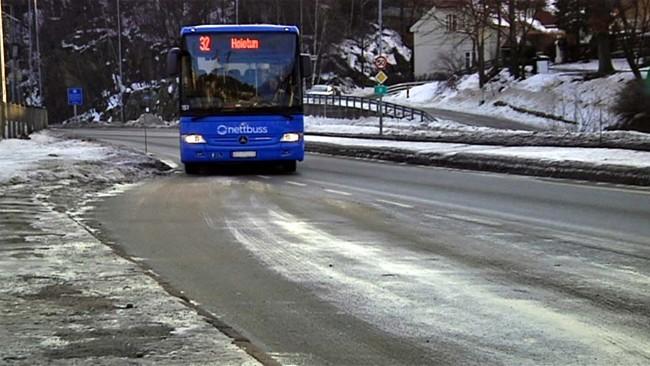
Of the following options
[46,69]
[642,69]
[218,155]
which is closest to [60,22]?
[46,69]

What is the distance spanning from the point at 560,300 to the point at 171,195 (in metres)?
9.97

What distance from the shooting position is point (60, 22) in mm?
109250

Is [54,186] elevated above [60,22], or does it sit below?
below

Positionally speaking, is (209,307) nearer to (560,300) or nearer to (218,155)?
(560,300)

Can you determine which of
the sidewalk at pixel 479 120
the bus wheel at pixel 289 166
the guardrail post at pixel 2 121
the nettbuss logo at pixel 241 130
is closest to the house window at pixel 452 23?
the sidewalk at pixel 479 120

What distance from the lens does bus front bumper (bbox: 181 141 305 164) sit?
64.5 ft

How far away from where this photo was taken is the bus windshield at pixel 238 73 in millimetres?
19266

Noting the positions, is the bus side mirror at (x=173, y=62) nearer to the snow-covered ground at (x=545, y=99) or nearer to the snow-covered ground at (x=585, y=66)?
the snow-covered ground at (x=545, y=99)

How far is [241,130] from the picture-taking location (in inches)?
774

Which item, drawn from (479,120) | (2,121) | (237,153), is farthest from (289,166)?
(479,120)

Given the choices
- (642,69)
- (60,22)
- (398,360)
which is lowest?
(398,360)

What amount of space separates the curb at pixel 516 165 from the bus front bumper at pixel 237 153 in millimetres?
4936

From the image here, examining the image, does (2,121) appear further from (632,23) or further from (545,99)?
(632,23)

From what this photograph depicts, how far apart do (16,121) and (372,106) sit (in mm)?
31435
